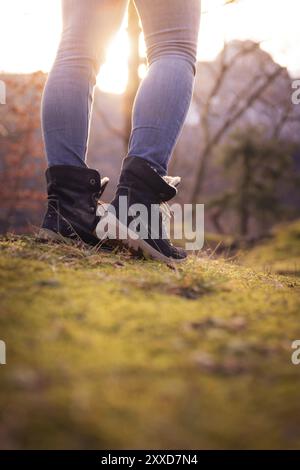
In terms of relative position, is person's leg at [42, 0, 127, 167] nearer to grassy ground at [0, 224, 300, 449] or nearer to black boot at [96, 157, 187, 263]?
black boot at [96, 157, 187, 263]

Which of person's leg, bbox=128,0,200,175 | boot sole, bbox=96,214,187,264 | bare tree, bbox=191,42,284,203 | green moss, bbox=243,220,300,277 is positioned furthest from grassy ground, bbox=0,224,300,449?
bare tree, bbox=191,42,284,203

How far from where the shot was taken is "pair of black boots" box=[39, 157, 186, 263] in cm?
162

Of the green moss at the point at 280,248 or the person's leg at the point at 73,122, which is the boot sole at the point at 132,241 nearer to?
the person's leg at the point at 73,122

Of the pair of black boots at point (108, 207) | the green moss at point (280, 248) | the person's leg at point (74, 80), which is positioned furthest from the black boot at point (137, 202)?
the green moss at point (280, 248)

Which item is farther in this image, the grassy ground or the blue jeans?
the blue jeans

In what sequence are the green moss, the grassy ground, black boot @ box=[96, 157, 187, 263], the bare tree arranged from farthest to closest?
the bare tree
the green moss
black boot @ box=[96, 157, 187, 263]
the grassy ground

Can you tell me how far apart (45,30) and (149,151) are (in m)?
7.79

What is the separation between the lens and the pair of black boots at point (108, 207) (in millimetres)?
1624

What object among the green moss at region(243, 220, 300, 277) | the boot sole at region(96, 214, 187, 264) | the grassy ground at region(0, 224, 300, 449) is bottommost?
the grassy ground at region(0, 224, 300, 449)

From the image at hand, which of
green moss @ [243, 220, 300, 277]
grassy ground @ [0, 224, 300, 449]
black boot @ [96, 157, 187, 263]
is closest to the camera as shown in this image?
grassy ground @ [0, 224, 300, 449]

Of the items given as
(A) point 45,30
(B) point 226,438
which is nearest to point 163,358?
(B) point 226,438

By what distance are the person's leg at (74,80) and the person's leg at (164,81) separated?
0.66ft

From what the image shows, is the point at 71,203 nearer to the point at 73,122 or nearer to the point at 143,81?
the point at 73,122

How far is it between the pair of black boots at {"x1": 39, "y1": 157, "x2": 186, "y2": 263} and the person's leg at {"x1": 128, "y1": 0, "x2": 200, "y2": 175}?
0.08 meters
